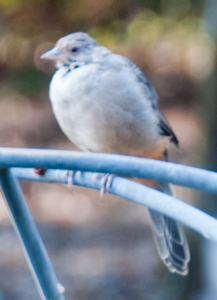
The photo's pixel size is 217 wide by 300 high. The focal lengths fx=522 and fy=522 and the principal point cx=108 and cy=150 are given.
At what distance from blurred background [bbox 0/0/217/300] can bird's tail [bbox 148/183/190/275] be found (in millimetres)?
627

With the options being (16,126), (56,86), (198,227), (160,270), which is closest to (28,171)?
(198,227)

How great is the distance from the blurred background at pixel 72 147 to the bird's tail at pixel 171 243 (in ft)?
2.06

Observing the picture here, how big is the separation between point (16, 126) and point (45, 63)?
2.56 m

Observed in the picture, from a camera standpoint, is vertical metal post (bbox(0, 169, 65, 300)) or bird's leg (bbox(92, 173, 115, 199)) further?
bird's leg (bbox(92, 173, 115, 199))

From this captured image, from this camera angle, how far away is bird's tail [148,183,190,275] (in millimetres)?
3047

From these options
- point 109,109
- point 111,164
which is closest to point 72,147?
point 109,109

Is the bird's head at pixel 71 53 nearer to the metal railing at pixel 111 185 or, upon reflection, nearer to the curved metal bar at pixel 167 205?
the curved metal bar at pixel 167 205

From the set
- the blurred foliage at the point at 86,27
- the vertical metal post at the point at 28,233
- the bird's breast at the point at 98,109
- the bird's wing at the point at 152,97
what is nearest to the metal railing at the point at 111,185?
the vertical metal post at the point at 28,233

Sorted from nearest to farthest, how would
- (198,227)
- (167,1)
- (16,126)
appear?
(198,227) < (167,1) < (16,126)

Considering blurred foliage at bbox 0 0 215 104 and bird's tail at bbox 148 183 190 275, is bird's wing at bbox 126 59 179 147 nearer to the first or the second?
bird's tail at bbox 148 183 190 275

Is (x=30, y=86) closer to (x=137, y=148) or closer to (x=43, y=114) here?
(x=137, y=148)

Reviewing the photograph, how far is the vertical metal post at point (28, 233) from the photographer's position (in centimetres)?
154

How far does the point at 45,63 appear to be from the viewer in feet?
15.1

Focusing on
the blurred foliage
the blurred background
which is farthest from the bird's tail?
the blurred foliage
